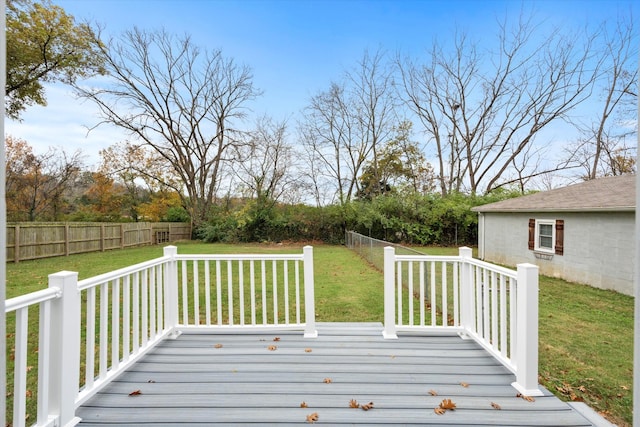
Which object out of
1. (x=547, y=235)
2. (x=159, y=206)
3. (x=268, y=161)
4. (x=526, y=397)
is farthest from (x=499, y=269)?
(x=159, y=206)

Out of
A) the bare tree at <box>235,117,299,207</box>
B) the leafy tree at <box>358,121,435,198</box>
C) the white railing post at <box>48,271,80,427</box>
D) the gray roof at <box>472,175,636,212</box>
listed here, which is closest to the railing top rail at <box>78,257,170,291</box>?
the white railing post at <box>48,271,80,427</box>

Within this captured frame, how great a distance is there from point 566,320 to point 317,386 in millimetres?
4311

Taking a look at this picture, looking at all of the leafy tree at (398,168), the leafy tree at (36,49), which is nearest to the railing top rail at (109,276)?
Answer: the leafy tree at (36,49)

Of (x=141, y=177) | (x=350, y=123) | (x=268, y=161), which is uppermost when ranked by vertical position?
(x=350, y=123)

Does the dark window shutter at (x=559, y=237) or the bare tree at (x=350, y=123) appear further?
the bare tree at (x=350, y=123)

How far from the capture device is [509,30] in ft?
58.3

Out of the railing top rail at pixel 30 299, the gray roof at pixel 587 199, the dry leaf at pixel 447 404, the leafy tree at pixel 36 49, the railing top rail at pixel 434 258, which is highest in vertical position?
the leafy tree at pixel 36 49

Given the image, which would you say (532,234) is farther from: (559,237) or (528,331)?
(528,331)

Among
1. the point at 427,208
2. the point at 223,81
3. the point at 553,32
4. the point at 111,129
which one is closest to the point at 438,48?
the point at 553,32

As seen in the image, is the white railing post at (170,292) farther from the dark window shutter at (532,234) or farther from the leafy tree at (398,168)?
the leafy tree at (398,168)

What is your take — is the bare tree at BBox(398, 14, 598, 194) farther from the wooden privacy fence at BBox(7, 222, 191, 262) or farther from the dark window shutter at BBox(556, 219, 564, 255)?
the wooden privacy fence at BBox(7, 222, 191, 262)

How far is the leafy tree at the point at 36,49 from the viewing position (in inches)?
401

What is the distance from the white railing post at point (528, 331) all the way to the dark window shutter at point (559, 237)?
775 cm

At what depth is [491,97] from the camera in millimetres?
19438
